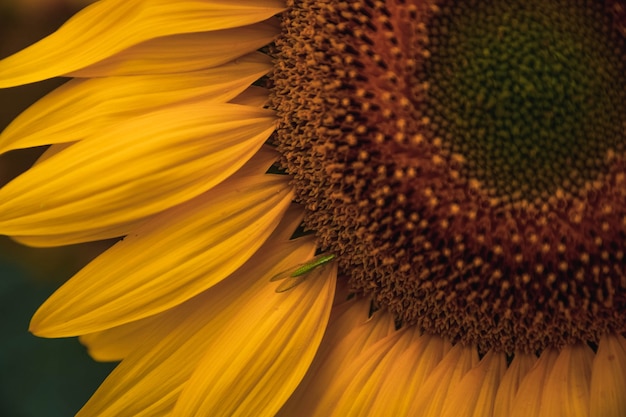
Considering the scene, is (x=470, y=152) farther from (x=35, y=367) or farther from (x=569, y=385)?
(x=35, y=367)

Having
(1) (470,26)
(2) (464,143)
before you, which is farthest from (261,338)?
(1) (470,26)

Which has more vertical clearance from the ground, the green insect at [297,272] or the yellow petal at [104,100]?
the yellow petal at [104,100]

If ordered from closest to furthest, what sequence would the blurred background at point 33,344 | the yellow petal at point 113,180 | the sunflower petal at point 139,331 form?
the yellow petal at point 113,180
the sunflower petal at point 139,331
the blurred background at point 33,344

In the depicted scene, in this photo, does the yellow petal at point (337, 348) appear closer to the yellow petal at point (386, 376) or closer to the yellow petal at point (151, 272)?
the yellow petal at point (386, 376)

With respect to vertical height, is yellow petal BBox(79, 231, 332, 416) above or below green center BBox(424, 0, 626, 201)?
below

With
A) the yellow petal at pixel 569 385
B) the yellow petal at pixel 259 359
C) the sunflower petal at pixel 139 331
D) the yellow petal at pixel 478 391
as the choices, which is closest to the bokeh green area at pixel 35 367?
the sunflower petal at pixel 139 331

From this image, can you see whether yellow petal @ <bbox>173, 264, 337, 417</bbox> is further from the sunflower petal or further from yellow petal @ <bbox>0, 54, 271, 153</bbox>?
yellow petal @ <bbox>0, 54, 271, 153</bbox>

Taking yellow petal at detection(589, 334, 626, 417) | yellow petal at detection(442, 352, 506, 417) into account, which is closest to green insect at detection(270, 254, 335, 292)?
yellow petal at detection(442, 352, 506, 417)
